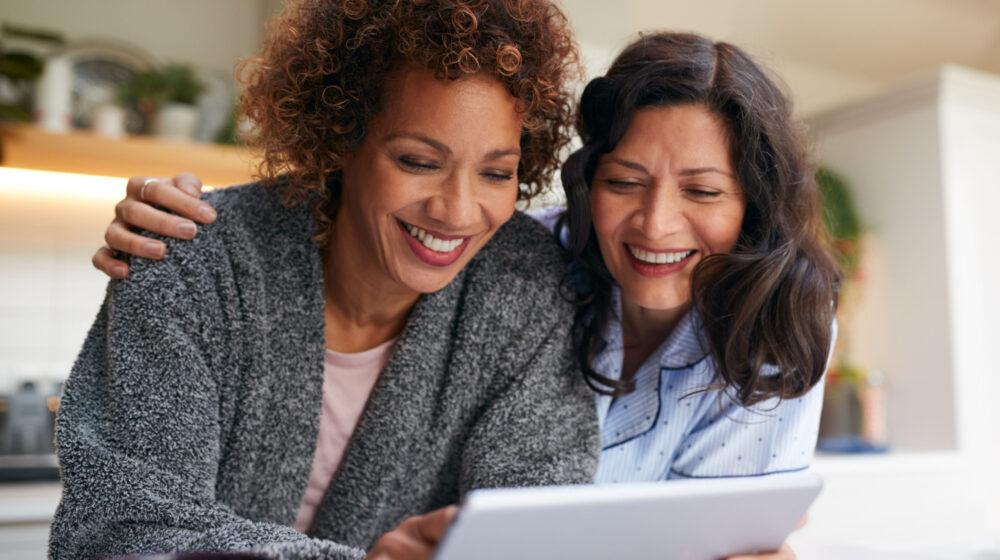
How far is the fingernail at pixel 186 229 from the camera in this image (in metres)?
1.09

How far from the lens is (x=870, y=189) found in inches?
132

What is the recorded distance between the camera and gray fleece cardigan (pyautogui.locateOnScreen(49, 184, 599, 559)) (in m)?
0.97

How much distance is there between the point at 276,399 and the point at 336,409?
110 mm

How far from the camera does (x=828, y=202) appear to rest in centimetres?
325

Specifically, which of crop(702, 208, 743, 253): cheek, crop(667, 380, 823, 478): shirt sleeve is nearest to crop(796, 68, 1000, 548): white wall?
crop(667, 380, 823, 478): shirt sleeve

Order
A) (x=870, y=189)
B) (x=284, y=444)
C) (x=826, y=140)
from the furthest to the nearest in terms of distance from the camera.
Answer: (x=826, y=140) → (x=870, y=189) → (x=284, y=444)

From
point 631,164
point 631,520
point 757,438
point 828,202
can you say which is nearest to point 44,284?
point 631,164

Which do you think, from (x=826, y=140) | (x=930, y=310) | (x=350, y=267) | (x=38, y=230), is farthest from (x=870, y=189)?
(x=38, y=230)

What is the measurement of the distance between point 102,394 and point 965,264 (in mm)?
2922

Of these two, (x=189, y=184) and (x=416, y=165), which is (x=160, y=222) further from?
(x=416, y=165)

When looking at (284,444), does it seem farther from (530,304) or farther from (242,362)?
(530,304)

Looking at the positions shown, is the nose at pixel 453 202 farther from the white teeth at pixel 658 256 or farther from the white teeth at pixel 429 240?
the white teeth at pixel 658 256

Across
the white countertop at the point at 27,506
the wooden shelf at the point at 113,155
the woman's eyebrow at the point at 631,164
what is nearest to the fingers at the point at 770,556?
the woman's eyebrow at the point at 631,164

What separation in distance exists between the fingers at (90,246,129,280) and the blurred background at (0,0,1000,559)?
3.92 feet
